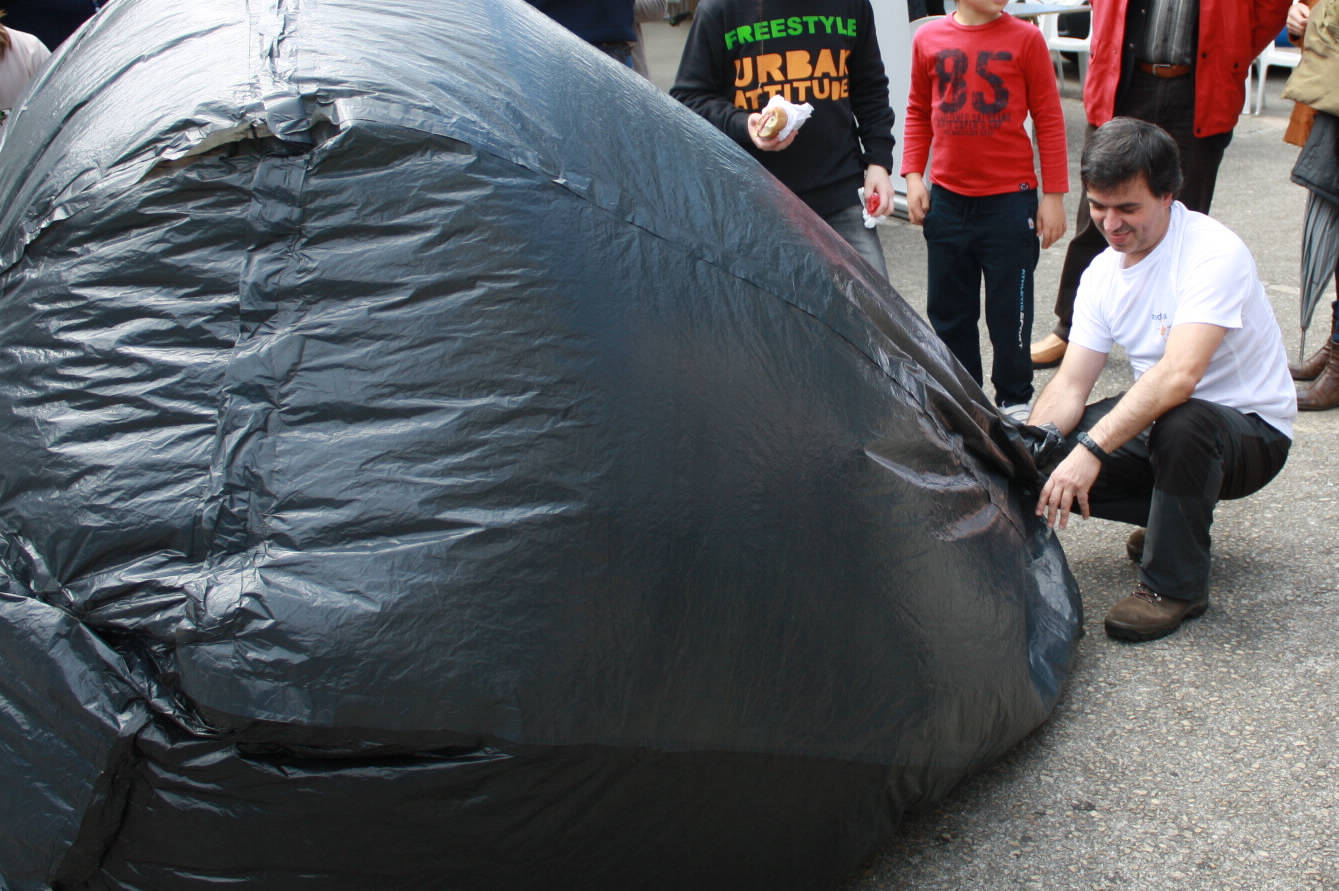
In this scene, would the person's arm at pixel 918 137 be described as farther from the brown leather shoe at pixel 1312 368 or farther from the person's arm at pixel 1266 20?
the brown leather shoe at pixel 1312 368

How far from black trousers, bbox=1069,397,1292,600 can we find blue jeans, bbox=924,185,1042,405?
956 mm

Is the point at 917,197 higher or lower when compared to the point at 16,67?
lower

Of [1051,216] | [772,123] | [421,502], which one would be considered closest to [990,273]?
[1051,216]

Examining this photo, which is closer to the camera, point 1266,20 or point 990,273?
point 990,273

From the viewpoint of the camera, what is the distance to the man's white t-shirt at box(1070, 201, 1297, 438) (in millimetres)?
2688

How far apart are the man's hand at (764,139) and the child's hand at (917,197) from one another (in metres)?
0.69

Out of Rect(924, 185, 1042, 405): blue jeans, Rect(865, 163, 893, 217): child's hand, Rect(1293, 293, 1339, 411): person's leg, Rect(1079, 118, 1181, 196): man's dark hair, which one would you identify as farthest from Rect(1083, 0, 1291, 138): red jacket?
Rect(1079, 118, 1181, 196): man's dark hair

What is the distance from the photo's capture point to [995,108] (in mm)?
3760

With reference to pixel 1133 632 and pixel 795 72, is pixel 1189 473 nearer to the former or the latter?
pixel 1133 632

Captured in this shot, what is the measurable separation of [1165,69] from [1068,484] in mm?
2246

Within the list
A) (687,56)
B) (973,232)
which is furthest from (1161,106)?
(687,56)

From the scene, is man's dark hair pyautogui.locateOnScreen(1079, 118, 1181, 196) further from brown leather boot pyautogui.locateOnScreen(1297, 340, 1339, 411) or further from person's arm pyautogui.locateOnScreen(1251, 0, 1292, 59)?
person's arm pyautogui.locateOnScreen(1251, 0, 1292, 59)

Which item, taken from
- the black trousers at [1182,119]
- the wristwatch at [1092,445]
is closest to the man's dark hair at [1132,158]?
the wristwatch at [1092,445]

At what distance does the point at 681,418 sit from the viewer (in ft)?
5.92
